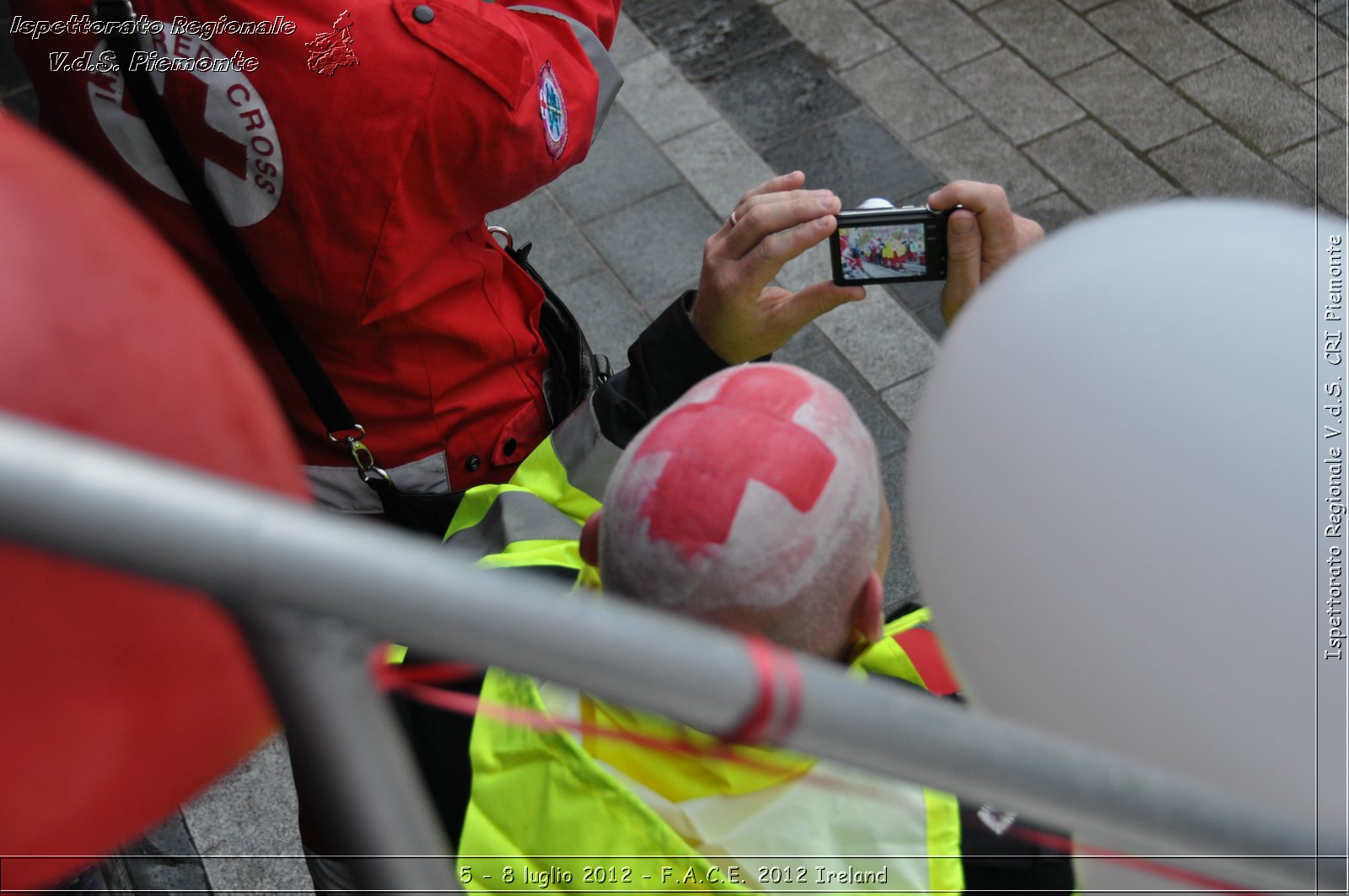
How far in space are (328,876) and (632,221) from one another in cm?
268

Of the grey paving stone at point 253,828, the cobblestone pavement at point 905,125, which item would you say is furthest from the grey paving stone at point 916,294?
the grey paving stone at point 253,828

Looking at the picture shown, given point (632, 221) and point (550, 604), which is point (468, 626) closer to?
point (550, 604)

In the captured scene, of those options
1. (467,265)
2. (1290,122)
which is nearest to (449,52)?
(467,265)

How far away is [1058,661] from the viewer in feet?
2.55

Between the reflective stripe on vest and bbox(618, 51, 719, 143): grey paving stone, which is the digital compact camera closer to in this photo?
the reflective stripe on vest

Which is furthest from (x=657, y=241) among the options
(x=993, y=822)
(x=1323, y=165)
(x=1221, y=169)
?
(x=993, y=822)

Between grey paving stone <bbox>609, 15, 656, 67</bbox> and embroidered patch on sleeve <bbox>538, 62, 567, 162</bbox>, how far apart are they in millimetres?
2660

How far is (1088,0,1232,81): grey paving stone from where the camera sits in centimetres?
394

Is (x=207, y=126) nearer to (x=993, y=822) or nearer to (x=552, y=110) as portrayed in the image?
(x=552, y=110)

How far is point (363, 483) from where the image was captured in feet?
6.01

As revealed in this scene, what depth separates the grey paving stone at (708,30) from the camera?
427cm

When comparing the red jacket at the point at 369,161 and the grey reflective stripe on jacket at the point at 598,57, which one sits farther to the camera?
the grey reflective stripe on jacket at the point at 598,57

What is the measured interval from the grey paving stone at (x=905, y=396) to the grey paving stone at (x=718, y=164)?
793mm

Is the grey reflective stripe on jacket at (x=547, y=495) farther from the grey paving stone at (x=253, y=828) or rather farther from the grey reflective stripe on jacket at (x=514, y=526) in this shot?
the grey paving stone at (x=253, y=828)
